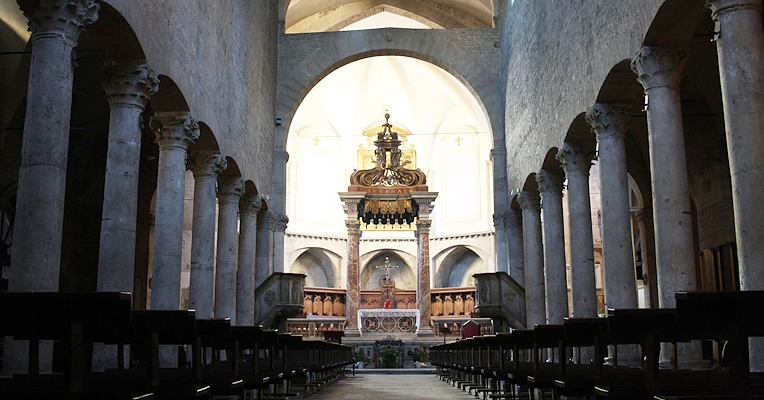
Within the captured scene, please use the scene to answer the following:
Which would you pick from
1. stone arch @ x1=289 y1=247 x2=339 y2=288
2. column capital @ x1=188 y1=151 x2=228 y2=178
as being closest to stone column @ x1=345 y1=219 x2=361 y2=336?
column capital @ x1=188 y1=151 x2=228 y2=178

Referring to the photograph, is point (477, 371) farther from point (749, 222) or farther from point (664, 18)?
point (664, 18)

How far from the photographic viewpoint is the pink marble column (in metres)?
25.5

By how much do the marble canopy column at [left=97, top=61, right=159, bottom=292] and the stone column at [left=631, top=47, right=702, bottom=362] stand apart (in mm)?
7323

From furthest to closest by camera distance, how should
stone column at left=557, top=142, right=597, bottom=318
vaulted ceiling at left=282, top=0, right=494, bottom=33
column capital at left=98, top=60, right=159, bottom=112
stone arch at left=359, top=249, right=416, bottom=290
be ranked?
stone arch at left=359, top=249, right=416, bottom=290 → vaulted ceiling at left=282, top=0, right=494, bottom=33 → stone column at left=557, top=142, right=597, bottom=318 → column capital at left=98, top=60, right=159, bottom=112

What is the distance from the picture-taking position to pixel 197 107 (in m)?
13.9

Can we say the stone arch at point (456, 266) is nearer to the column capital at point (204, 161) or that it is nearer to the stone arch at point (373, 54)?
the stone arch at point (373, 54)

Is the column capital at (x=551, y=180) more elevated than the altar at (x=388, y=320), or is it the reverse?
the column capital at (x=551, y=180)

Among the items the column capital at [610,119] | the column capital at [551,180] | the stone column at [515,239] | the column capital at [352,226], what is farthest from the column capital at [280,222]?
the column capital at [610,119]

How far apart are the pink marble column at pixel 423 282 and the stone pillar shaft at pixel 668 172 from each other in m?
15.5

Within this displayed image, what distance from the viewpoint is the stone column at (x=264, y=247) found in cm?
2294

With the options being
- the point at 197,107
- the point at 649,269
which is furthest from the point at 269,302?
the point at 649,269

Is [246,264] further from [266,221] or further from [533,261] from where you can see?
[533,261]

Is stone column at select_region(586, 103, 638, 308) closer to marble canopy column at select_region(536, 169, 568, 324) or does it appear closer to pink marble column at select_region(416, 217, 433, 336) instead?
marble canopy column at select_region(536, 169, 568, 324)

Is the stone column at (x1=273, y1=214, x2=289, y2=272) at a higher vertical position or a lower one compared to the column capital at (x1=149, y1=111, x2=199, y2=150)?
lower
